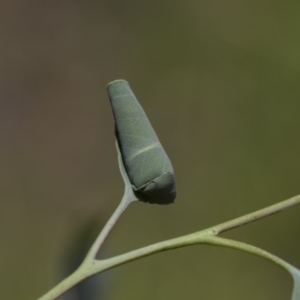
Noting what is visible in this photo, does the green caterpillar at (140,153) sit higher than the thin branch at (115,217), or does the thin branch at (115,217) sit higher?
the green caterpillar at (140,153)

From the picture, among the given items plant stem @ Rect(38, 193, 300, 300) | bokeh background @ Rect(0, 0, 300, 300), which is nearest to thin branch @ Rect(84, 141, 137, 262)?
plant stem @ Rect(38, 193, 300, 300)

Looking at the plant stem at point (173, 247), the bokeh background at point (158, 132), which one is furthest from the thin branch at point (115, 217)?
the bokeh background at point (158, 132)

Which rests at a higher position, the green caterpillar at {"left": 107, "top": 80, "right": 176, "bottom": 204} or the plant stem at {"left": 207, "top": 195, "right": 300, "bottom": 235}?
the green caterpillar at {"left": 107, "top": 80, "right": 176, "bottom": 204}

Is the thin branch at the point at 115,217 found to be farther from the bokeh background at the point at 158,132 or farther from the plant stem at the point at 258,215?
the bokeh background at the point at 158,132

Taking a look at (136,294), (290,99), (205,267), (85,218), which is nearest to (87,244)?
(85,218)

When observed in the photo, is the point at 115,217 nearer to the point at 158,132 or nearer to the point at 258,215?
the point at 258,215

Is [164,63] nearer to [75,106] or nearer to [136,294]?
[75,106]

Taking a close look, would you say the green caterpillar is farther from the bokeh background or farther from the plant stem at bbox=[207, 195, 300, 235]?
the bokeh background
